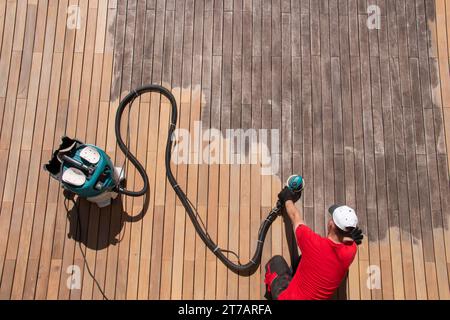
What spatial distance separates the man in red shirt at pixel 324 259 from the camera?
11.1ft

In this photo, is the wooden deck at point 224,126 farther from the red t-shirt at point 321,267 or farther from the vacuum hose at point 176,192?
the red t-shirt at point 321,267

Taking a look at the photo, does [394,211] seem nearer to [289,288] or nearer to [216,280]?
[289,288]

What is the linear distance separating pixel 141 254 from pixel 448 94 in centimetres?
392

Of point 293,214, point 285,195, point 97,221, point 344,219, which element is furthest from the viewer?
point 97,221

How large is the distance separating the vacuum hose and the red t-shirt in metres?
0.71

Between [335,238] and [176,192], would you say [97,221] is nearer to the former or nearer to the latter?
[176,192]

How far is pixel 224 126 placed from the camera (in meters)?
4.46

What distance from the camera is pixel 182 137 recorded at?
174 inches

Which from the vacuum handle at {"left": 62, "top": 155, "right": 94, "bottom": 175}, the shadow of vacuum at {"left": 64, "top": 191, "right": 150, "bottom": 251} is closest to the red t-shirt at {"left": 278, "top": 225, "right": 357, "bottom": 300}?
the shadow of vacuum at {"left": 64, "top": 191, "right": 150, "bottom": 251}

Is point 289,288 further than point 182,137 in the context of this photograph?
No

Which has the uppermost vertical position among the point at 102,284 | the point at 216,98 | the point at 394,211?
the point at 216,98

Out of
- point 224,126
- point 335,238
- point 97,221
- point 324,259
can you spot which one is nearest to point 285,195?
point 335,238

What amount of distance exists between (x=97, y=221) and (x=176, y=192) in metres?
0.91
